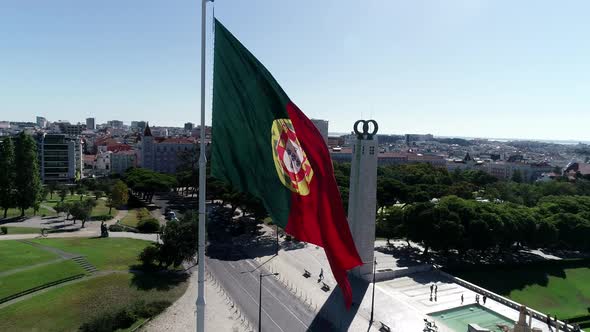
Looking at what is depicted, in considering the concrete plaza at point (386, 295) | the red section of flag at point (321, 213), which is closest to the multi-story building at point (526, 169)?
the concrete plaza at point (386, 295)

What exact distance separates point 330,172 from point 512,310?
3584 cm

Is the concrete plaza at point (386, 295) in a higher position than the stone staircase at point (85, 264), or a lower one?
lower

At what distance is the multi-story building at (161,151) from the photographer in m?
122

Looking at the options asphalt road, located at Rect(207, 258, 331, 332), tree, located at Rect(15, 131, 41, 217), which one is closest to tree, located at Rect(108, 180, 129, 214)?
tree, located at Rect(15, 131, 41, 217)

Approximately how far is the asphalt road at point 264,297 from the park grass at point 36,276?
46.4 feet

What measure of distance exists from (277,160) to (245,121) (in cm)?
159

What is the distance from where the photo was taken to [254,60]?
12633mm

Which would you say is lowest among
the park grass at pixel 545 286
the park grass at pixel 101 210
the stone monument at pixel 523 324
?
the park grass at pixel 545 286

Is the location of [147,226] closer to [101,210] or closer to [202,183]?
[101,210]

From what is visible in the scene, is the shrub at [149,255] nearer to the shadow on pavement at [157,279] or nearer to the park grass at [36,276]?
the shadow on pavement at [157,279]

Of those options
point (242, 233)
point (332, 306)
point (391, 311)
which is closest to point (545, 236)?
point (391, 311)

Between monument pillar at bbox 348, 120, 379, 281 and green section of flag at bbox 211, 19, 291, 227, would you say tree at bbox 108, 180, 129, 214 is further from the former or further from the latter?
green section of flag at bbox 211, 19, 291, 227

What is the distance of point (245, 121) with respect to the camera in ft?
43.3

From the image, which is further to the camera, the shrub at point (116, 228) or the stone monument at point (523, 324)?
the shrub at point (116, 228)
